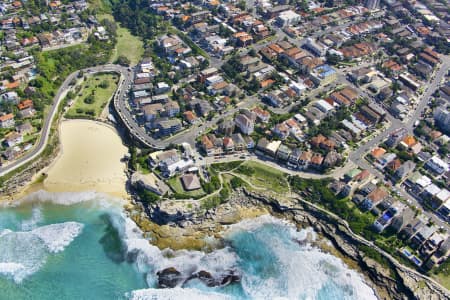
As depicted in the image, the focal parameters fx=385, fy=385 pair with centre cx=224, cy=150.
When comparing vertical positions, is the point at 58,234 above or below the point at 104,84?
below

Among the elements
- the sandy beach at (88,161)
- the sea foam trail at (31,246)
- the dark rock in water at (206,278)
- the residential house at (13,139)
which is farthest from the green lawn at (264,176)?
the residential house at (13,139)

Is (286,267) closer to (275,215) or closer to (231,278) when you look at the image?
(231,278)

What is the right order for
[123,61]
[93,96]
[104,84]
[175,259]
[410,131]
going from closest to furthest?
[175,259] → [410,131] → [93,96] → [104,84] → [123,61]

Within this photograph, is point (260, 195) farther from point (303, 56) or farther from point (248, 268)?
point (303, 56)

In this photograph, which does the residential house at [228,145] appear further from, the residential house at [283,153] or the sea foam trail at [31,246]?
the sea foam trail at [31,246]

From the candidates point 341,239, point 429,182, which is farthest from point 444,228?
point 341,239

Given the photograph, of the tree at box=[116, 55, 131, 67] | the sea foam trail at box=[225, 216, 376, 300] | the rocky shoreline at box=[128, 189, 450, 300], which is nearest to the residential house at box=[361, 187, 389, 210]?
the rocky shoreline at box=[128, 189, 450, 300]

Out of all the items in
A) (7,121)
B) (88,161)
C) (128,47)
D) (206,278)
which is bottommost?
(206,278)

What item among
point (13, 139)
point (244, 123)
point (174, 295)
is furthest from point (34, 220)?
point (244, 123)
